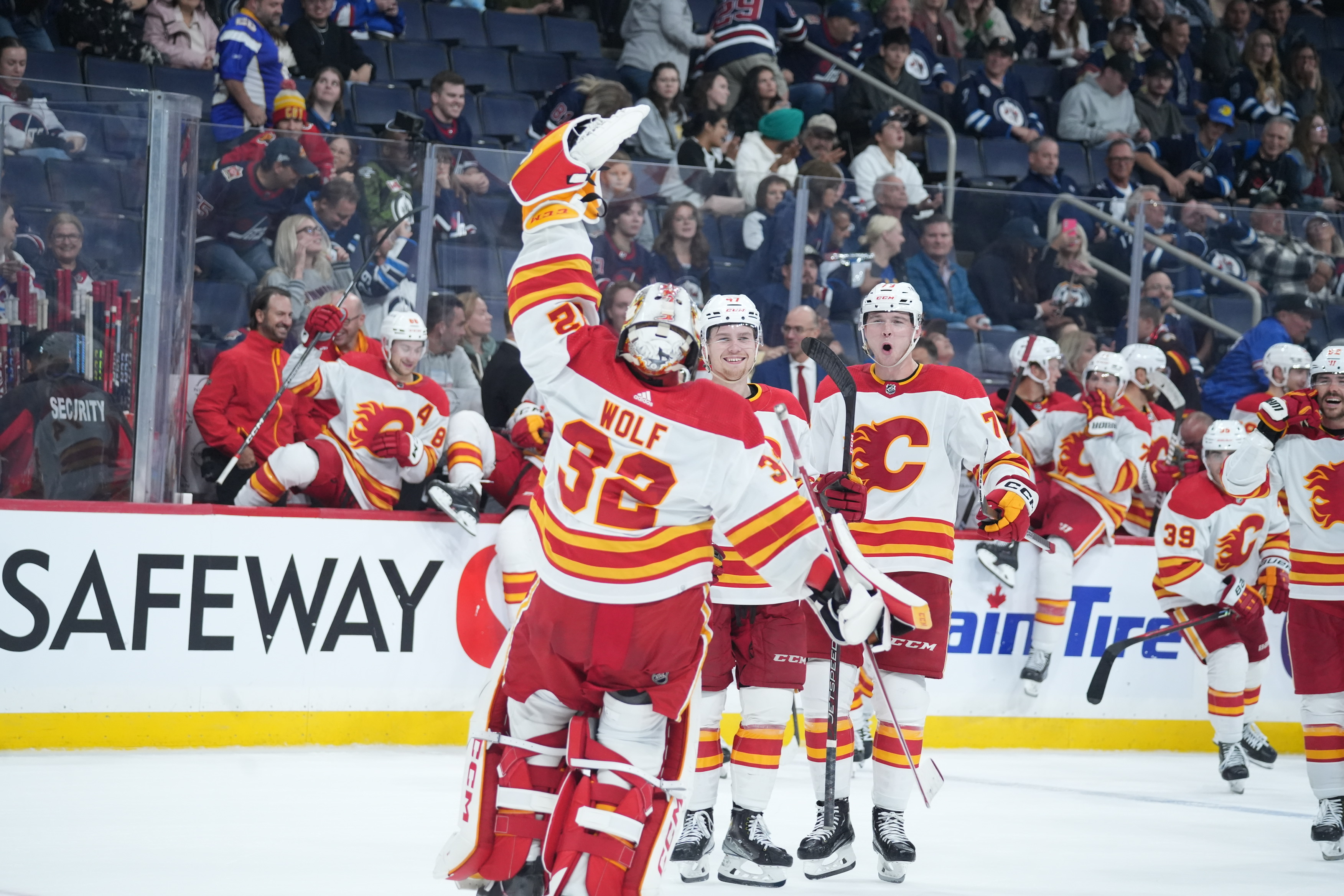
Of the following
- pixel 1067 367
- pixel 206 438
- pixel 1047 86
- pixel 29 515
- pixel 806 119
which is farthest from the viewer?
pixel 1047 86

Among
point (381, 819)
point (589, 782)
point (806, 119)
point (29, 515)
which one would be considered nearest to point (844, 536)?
point (589, 782)

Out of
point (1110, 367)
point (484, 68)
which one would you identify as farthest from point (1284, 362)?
point (484, 68)

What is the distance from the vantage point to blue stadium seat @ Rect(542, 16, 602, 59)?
365 inches

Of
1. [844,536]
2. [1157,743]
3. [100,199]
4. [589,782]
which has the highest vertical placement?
[100,199]

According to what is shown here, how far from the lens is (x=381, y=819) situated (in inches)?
181

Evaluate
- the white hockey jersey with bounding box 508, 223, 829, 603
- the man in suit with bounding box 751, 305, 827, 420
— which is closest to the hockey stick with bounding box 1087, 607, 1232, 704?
the man in suit with bounding box 751, 305, 827, 420

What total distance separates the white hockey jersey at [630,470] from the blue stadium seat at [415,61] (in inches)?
231

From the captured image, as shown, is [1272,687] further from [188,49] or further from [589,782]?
[188,49]

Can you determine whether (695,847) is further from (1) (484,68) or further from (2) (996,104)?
(2) (996,104)

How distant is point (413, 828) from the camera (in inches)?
177

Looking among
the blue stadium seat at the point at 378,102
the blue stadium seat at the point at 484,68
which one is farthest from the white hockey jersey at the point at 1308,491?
the blue stadium seat at the point at 484,68

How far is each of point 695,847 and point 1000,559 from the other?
3085mm

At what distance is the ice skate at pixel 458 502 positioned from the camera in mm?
6152

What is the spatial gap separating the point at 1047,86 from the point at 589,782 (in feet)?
28.3
